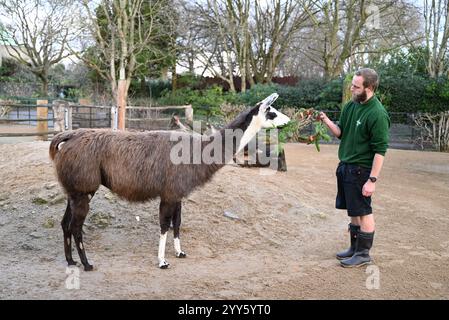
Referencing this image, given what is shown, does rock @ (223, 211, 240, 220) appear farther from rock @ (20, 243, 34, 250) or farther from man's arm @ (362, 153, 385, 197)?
rock @ (20, 243, 34, 250)

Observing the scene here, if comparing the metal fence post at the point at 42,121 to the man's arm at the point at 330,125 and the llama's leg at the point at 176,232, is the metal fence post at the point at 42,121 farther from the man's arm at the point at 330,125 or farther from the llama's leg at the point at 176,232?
the man's arm at the point at 330,125

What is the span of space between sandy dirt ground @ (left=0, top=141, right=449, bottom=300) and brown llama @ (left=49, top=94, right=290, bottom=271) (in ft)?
1.29

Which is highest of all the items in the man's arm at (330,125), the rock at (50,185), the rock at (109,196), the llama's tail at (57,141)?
the man's arm at (330,125)

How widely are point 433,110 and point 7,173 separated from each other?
14919 mm

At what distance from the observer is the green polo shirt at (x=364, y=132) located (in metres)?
4.05

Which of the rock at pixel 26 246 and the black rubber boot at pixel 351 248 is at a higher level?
the black rubber boot at pixel 351 248

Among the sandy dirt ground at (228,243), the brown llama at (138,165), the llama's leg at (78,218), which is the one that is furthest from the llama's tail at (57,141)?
the sandy dirt ground at (228,243)

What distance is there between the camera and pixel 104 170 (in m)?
4.37

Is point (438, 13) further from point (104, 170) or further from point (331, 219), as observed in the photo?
point (104, 170)

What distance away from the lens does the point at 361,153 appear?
4.22 m

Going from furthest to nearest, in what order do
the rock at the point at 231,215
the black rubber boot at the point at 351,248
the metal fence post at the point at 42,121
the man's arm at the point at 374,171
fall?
the metal fence post at the point at 42,121, the rock at the point at 231,215, the black rubber boot at the point at 351,248, the man's arm at the point at 374,171

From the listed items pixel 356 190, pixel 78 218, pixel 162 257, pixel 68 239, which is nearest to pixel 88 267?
pixel 68 239

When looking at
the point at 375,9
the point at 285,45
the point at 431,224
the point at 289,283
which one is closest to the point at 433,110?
the point at 375,9

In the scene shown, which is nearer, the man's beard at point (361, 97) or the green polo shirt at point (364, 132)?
the green polo shirt at point (364, 132)
